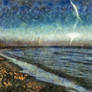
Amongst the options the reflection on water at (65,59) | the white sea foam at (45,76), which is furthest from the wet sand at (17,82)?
the reflection on water at (65,59)

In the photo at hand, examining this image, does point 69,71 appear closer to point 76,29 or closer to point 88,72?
point 88,72

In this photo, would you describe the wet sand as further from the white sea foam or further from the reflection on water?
the reflection on water

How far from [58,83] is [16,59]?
2.30 ft

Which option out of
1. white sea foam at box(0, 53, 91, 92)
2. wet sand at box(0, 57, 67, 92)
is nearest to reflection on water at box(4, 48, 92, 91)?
white sea foam at box(0, 53, 91, 92)

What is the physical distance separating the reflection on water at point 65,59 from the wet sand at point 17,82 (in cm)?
19

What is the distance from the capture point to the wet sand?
4266 millimetres

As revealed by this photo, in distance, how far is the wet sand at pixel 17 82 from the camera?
427 cm

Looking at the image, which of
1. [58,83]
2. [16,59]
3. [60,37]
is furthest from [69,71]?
[16,59]

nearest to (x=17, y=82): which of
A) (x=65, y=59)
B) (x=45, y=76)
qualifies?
(x=45, y=76)

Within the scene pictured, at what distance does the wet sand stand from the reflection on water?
0.19 m

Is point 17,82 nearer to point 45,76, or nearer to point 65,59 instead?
point 45,76

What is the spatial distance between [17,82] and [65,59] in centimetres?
75

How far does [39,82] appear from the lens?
14.1ft

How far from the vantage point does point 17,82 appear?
14.3 feet
